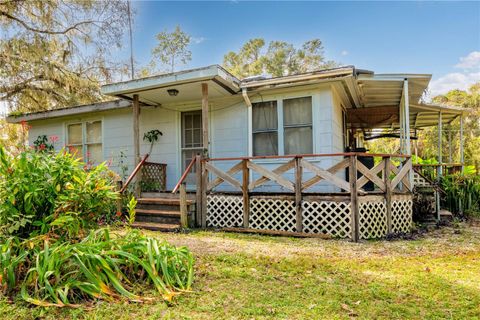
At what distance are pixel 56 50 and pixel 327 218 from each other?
1477cm

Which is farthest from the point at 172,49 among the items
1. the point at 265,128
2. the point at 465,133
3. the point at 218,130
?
the point at 465,133

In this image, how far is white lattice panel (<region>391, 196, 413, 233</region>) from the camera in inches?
233

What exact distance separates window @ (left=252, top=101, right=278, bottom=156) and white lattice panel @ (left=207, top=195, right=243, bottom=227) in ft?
5.06

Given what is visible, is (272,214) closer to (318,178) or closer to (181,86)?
(318,178)

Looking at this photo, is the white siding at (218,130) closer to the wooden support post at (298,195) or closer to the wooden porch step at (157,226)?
the wooden support post at (298,195)

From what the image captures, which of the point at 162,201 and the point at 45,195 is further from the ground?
the point at 45,195

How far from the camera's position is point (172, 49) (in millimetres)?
25922

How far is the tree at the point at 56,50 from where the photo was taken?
43.5ft

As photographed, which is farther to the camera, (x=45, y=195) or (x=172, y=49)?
(x=172, y=49)

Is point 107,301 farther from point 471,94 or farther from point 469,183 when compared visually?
point 471,94

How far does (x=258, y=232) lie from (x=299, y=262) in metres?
2.21

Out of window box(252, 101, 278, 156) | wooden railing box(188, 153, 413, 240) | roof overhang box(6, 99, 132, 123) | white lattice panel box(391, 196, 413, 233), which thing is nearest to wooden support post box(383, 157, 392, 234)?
wooden railing box(188, 153, 413, 240)

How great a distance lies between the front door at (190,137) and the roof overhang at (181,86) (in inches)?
21.3

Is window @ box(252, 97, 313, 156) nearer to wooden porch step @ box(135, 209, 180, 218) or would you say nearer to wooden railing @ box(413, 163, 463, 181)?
wooden porch step @ box(135, 209, 180, 218)
